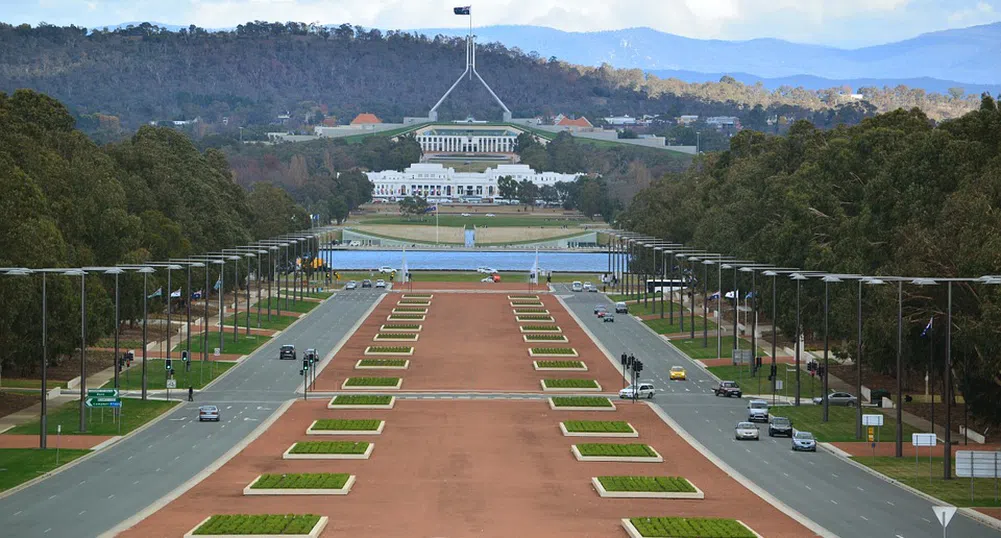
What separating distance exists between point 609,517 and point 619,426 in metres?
22.7

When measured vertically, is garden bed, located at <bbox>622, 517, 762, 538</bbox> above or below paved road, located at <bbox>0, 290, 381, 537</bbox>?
above

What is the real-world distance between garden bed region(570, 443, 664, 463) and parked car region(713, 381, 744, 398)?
20.2m

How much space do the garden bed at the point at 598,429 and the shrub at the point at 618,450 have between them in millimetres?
3938

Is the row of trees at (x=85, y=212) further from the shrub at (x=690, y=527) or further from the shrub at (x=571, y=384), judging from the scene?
the shrub at (x=690, y=527)

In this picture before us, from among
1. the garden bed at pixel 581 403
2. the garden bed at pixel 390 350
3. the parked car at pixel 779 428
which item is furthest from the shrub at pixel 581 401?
the garden bed at pixel 390 350

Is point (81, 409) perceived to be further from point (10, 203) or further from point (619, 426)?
point (619, 426)

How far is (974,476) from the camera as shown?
58.6 metres

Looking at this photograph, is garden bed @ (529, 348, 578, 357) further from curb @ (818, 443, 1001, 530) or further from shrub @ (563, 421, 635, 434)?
curb @ (818, 443, 1001, 530)

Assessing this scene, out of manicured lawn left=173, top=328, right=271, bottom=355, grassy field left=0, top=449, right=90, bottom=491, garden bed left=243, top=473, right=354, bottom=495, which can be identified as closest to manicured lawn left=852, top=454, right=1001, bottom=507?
garden bed left=243, top=473, right=354, bottom=495

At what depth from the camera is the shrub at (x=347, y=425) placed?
7419 cm

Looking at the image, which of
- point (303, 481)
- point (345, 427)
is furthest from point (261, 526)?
point (345, 427)

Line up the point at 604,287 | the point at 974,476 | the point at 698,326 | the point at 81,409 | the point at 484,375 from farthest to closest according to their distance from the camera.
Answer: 1. the point at 604,287
2. the point at 698,326
3. the point at 484,375
4. the point at 81,409
5. the point at 974,476

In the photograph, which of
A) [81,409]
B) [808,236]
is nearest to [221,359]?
[81,409]

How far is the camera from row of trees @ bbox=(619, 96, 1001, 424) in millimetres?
69188
